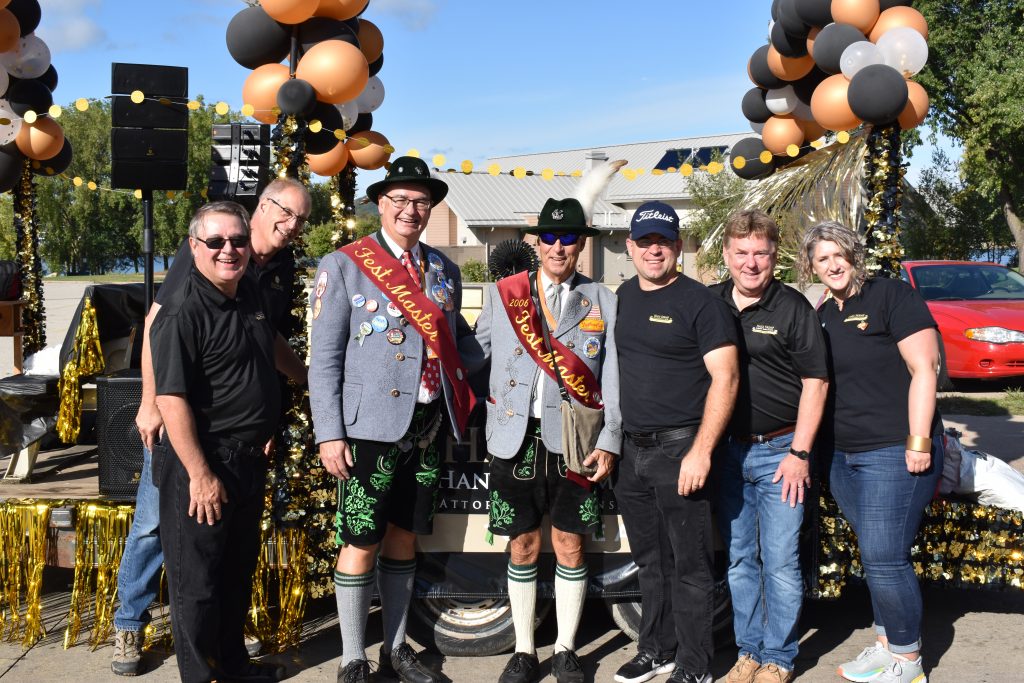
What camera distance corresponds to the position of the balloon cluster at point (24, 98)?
6961 mm

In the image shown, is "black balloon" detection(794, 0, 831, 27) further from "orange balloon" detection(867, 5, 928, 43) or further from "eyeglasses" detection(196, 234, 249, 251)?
"eyeglasses" detection(196, 234, 249, 251)

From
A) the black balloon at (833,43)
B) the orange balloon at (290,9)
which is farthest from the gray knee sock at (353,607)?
the black balloon at (833,43)

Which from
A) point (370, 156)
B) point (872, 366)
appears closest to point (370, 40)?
point (370, 156)

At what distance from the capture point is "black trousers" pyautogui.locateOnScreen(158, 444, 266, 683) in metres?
3.26

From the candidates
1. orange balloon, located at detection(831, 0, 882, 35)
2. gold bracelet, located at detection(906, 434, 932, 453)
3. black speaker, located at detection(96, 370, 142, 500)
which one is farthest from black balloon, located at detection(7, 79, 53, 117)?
gold bracelet, located at detection(906, 434, 932, 453)

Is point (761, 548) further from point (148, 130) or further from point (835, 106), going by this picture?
point (148, 130)

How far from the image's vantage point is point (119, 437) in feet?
14.7

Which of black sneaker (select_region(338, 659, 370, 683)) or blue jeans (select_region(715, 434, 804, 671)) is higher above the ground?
blue jeans (select_region(715, 434, 804, 671))

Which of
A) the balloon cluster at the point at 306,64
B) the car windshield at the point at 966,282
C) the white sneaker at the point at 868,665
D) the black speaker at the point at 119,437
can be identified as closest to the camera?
the white sneaker at the point at 868,665

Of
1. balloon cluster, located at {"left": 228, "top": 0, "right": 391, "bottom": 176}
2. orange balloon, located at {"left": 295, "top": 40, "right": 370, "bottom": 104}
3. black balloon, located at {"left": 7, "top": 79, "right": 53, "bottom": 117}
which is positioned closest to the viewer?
balloon cluster, located at {"left": 228, "top": 0, "right": 391, "bottom": 176}

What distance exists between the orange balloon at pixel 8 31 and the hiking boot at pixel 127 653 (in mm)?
4817

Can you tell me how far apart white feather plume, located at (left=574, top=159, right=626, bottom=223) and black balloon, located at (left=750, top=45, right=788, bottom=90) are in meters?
2.56

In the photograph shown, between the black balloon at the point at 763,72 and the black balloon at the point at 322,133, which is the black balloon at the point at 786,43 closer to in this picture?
the black balloon at the point at 763,72

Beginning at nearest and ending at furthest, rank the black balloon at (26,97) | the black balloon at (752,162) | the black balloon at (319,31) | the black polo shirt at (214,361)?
the black polo shirt at (214,361) < the black balloon at (319,31) < the black balloon at (752,162) < the black balloon at (26,97)
